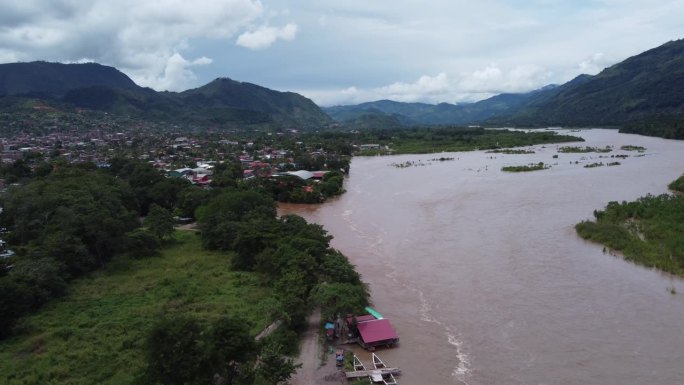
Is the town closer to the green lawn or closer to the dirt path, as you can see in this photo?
the green lawn

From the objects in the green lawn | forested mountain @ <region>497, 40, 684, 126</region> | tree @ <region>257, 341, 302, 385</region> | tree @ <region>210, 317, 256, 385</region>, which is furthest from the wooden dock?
forested mountain @ <region>497, 40, 684, 126</region>

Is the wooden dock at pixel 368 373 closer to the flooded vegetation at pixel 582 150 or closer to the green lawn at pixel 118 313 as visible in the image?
the green lawn at pixel 118 313

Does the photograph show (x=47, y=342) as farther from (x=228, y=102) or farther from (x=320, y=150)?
(x=228, y=102)

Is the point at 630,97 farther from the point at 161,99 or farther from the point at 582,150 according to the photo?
the point at 161,99

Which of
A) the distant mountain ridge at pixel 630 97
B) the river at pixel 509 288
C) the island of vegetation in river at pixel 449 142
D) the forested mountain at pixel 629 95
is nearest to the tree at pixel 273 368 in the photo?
the river at pixel 509 288

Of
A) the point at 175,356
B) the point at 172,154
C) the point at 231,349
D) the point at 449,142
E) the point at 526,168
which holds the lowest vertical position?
the point at 231,349

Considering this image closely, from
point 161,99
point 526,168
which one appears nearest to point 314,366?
point 526,168
